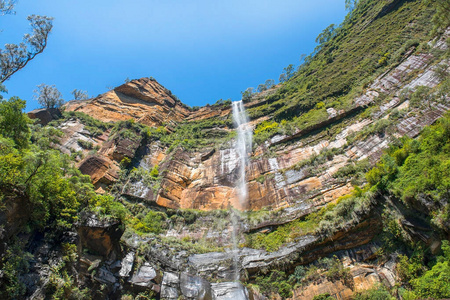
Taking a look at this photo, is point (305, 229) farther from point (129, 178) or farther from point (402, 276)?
point (129, 178)

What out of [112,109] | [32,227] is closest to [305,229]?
[32,227]

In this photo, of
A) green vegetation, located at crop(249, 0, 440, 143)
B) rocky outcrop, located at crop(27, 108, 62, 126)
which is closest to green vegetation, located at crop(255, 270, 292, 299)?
green vegetation, located at crop(249, 0, 440, 143)

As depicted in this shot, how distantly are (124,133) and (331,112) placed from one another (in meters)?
21.8

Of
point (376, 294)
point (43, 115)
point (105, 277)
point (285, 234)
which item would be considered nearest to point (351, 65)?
point (285, 234)

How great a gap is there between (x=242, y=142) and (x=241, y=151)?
2.10 metres

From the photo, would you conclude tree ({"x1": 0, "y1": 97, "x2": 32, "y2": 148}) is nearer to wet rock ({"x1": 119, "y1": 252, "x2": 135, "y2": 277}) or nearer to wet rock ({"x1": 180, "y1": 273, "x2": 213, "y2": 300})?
wet rock ({"x1": 119, "y1": 252, "x2": 135, "y2": 277})

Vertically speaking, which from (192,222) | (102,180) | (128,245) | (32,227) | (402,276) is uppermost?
(102,180)

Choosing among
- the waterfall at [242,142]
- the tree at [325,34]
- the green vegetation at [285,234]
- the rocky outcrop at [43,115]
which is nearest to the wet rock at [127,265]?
the green vegetation at [285,234]

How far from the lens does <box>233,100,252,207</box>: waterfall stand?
2383 cm

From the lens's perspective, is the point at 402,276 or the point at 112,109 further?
the point at 112,109

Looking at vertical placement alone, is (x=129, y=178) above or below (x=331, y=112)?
below

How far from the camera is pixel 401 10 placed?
112 feet

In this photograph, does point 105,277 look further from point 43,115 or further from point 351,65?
point 351,65

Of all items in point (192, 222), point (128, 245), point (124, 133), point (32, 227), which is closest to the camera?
point (32, 227)
